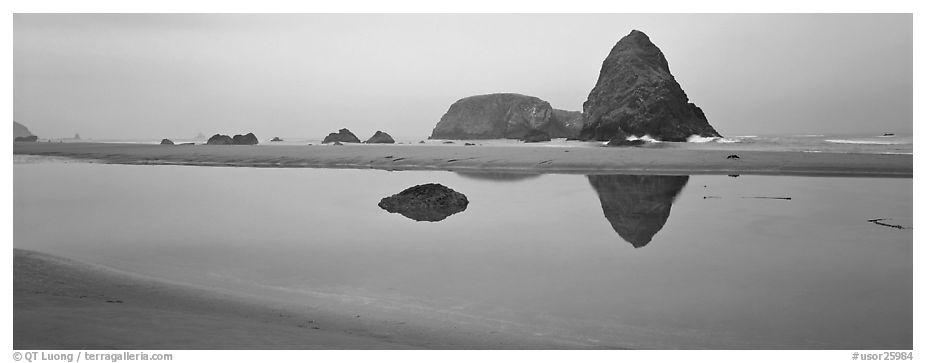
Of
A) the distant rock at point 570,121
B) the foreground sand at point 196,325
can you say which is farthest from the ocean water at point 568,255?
the distant rock at point 570,121

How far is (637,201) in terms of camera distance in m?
14.0

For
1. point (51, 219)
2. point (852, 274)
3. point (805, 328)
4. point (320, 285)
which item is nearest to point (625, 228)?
point (852, 274)

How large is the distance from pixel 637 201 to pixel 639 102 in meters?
65.6

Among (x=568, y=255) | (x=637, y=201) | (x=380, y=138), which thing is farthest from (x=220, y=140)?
(x=568, y=255)

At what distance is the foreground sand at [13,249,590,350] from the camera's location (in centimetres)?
440

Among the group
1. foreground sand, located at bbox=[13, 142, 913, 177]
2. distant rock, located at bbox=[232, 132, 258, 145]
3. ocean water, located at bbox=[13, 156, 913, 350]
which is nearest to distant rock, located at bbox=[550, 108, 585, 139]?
distant rock, located at bbox=[232, 132, 258, 145]

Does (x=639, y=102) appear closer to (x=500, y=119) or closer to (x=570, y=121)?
(x=570, y=121)

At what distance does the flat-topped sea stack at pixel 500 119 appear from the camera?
4953 inches

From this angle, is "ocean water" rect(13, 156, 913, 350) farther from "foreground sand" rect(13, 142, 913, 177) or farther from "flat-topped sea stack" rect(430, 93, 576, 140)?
"flat-topped sea stack" rect(430, 93, 576, 140)

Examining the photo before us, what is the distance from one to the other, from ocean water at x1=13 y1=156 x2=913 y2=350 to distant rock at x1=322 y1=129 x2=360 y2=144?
7030 cm

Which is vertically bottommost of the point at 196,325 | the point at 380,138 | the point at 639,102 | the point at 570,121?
the point at 196,325

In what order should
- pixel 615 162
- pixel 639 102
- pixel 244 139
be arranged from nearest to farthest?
1. pixel 615 162
2. pixel 244 139
3. pixel 639 102

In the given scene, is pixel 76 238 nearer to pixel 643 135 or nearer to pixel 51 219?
pixel 51 219
